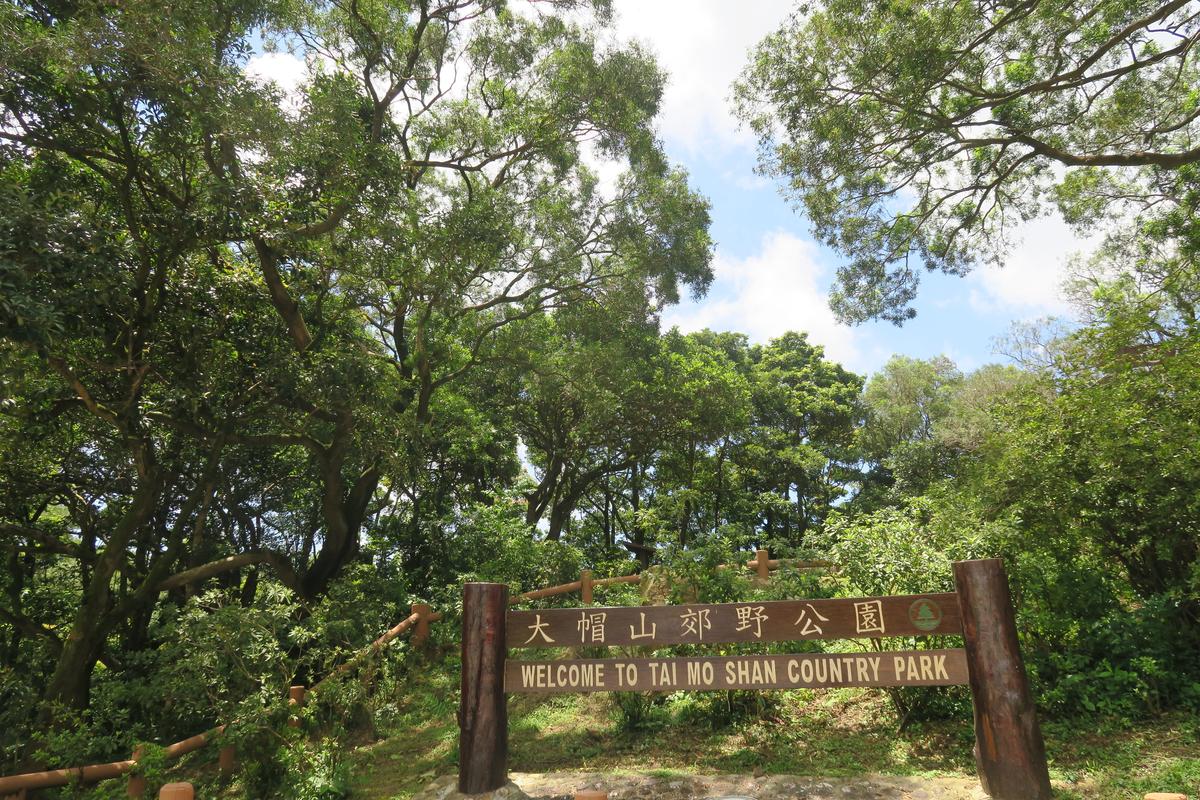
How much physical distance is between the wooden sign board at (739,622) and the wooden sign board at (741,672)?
0.45 ft

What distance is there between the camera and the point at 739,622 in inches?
181

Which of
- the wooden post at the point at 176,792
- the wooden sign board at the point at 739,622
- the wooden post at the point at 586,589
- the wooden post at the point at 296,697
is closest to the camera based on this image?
the wooden post at the point at 176,792

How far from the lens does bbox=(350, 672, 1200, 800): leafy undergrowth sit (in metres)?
4.60

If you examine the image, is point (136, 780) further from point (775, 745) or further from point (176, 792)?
point (775, 745)

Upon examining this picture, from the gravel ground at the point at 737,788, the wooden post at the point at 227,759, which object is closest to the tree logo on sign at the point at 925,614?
the gravel ground at the point at 737,788

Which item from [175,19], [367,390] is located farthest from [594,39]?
[367,390]

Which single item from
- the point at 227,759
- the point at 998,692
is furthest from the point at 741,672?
the point at 227,759

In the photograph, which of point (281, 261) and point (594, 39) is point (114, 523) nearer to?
point (281, 261)

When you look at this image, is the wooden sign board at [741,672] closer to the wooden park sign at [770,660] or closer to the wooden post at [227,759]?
the wooden park sign at [770,660]

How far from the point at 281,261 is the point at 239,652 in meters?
4.81

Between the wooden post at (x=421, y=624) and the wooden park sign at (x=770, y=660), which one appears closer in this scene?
the wooden park sign at (x=770, y=660)

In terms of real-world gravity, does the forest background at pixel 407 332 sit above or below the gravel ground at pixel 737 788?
above

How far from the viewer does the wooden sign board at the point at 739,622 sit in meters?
4.43

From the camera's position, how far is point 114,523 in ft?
33.0
